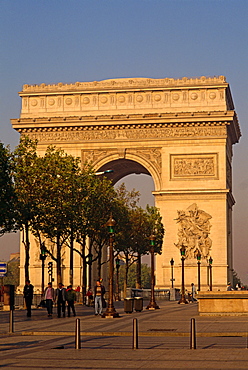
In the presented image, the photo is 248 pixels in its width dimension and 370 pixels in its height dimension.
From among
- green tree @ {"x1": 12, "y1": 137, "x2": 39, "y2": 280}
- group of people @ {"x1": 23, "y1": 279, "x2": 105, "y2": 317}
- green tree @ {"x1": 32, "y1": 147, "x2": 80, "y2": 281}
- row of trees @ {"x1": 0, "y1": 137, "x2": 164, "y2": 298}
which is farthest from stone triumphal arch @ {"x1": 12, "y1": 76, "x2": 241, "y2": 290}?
group of people @ {"x1": 23, "y1": 279, "x2": 105, "y2": 317}

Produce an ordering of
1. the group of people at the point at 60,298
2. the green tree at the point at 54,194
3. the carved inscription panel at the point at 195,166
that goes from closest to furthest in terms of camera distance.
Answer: the group of people at the point at 60,298 → the green tree at the point at 54,194 → the carved inscription panel at the point at 195,166

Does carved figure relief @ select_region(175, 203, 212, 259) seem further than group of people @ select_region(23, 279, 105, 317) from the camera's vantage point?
Yes

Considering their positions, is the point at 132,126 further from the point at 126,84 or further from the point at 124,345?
the point at 124,345

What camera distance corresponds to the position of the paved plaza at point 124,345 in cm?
1923

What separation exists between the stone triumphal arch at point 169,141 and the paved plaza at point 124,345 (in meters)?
40.0

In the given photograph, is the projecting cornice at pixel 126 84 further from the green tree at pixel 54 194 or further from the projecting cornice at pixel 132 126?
the green tree at pixel 54 194

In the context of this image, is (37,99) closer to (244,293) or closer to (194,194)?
(194,194)

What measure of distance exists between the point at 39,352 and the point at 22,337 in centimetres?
625

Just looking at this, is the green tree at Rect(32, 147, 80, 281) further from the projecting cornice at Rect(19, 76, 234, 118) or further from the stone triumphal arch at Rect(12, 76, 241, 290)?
the projecting cornice at Rect(19, 76, 234, 118)

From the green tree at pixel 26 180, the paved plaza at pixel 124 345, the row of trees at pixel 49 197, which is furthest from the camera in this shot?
the green tree at pixel 26 180

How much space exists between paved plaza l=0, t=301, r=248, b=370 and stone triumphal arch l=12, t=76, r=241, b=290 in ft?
131

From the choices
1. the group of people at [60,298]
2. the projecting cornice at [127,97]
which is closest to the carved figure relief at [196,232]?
the projecting cornice at [127,97]

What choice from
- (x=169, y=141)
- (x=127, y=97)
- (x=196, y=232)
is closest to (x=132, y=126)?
(x=127, y=97)

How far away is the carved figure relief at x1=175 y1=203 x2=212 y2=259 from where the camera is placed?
255 feet
